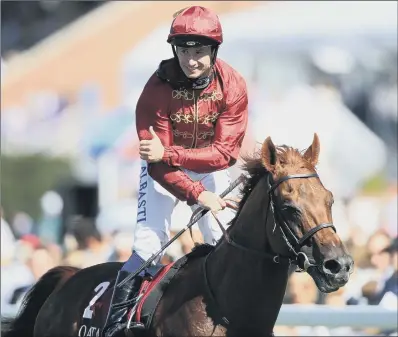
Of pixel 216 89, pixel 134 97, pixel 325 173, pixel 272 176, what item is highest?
pixel 216 89

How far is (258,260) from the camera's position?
4.90 metres

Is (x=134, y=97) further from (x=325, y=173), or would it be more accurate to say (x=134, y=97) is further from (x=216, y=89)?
(x=216, y=89)

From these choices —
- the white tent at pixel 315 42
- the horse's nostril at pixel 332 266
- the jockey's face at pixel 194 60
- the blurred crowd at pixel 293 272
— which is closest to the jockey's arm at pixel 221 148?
the jockey's face at pixel 194 60

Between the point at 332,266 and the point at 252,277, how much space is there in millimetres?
601

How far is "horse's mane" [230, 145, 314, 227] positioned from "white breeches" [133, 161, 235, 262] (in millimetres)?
472

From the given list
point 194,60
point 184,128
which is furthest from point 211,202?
point 194,60

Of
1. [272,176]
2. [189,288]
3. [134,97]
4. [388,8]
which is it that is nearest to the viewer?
[272,176]

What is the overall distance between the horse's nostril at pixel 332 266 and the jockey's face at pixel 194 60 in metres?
1.36

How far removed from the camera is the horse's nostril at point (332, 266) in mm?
4398

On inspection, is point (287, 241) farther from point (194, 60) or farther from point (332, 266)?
point (194, 60)

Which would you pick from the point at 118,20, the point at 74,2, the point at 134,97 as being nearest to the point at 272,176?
the point at 134,97

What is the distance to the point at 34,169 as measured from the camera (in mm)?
16234

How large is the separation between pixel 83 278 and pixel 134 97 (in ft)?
31.3

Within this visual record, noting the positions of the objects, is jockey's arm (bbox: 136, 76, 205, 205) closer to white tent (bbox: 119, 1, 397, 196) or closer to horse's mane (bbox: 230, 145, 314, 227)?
horse's mane (bbox: 230, 145, 314, 227)
